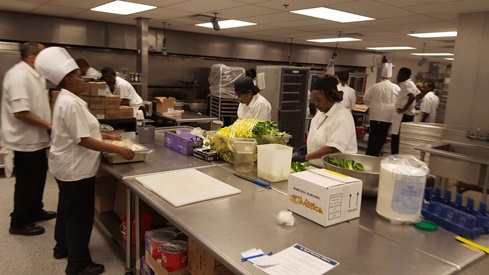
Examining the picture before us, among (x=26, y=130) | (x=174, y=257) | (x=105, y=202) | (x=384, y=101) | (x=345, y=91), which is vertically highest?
(x=345, y=91)

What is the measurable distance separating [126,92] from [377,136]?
4.32 metres

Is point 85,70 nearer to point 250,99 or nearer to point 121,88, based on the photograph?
point 121,88

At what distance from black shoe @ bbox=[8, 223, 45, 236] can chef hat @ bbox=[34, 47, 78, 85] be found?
1.58m

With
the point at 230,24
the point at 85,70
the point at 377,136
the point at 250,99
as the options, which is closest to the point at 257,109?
the point at 250,99

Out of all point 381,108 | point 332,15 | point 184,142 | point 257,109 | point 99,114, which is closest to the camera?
point 184,142

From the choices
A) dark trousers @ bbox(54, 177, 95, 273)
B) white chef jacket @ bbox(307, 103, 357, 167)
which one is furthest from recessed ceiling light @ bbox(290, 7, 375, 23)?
dark trousers @ bbox(54, 177, 95, 273)

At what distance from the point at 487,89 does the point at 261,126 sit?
2937 millimetres

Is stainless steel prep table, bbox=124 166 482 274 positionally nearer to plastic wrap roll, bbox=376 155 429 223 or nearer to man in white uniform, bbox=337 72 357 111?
plastic wrap roll, bbox=376 155 429 223

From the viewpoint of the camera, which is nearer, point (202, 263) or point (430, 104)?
point (202, 263)

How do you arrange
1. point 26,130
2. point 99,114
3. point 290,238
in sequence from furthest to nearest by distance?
point 99,114 → point 26,130 → point 290,238

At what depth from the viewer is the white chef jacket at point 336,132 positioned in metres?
2.47

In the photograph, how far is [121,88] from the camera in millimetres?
4973

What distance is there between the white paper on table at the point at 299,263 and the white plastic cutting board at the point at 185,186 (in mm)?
618

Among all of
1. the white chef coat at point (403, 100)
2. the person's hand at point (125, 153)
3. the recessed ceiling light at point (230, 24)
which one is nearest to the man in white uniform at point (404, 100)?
the white chef coat at point (403, 100)
